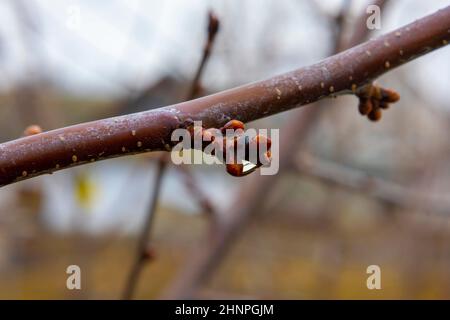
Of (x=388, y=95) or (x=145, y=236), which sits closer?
(x=388, y=95)

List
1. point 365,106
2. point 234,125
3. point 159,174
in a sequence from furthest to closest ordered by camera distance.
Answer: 1. point 159,174
2. point 365,106
3. point 234,125

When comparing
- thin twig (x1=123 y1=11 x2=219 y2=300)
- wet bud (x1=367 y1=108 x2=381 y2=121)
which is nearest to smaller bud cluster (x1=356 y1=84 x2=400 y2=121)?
wet bud (x1=367 y1=108 x2=381 y2=121)

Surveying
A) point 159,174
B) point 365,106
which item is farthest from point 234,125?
point 159,174

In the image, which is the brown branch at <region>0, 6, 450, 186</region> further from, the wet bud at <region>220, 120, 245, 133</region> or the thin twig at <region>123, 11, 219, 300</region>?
the thin twig at <region>123, 11, 219, 300</region>

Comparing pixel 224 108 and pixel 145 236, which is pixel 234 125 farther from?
pixel 145 236

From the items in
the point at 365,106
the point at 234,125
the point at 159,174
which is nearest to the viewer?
the point at 234,125
